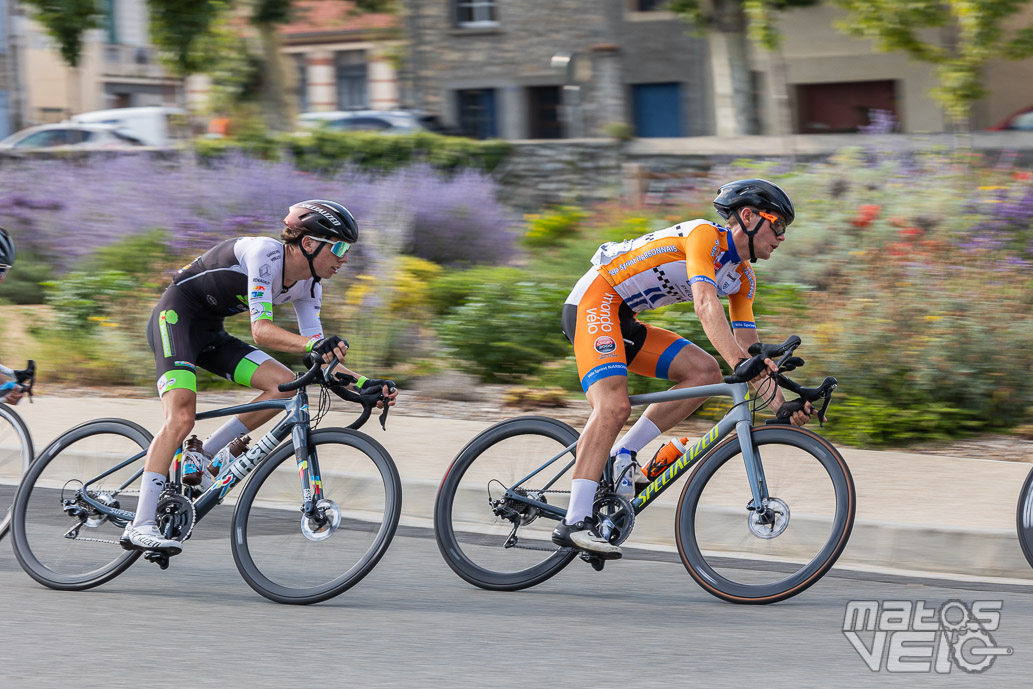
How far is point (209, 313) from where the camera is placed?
6125mm

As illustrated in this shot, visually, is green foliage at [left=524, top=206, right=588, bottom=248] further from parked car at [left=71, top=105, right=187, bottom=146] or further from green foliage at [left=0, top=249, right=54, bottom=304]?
parked car at [left=71, top=105, right=187, bottom=146]

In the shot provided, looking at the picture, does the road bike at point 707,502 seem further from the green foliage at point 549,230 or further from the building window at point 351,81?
the building window at point 351,81

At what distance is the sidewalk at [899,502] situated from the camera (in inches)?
249

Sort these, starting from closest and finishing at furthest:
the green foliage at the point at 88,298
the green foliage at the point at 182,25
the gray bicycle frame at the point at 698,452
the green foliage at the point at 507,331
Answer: the gray bicycle frame at the point at 698,452 < the green foliage at the point at 507,331 < the green foliage at the point at 88,298 < the green foliage at the point at 182,25

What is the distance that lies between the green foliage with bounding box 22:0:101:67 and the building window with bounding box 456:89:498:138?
47.5 ft

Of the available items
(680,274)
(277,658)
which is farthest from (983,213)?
(277,658)

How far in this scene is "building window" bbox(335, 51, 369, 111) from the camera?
130 ft

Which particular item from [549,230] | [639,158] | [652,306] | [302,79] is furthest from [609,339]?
[302,79]

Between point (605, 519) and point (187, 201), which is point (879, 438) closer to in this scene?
point (605, 519)

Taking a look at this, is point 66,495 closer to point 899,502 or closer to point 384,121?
point 899,502

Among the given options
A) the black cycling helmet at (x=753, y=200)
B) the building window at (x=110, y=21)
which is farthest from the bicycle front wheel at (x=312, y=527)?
the building window at (x=110, y=21)

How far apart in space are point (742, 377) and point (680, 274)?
0.61 m

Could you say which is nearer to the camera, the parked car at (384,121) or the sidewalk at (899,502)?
the sidewalk at (899,502)

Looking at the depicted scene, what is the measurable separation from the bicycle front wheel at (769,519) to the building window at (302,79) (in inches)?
1418
